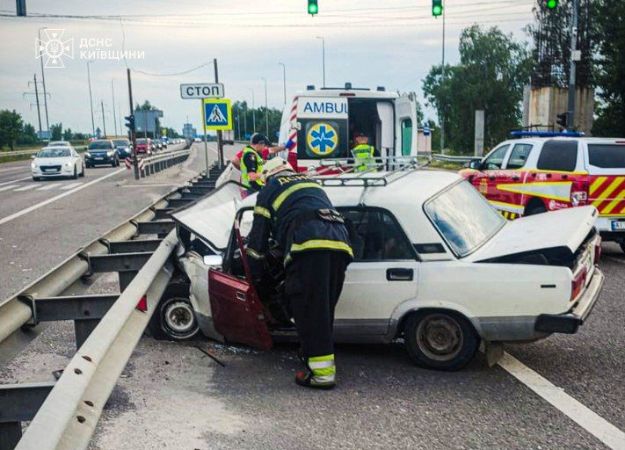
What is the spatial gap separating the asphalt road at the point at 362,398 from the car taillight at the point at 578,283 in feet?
2.06

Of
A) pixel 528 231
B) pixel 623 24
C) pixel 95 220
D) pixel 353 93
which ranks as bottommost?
pixel 95 220

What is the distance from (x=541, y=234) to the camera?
5820 mm

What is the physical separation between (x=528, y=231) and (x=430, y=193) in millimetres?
951

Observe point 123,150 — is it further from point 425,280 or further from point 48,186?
point 425,280

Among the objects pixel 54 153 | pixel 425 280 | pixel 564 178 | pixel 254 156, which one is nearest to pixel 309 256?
pixel 425 280

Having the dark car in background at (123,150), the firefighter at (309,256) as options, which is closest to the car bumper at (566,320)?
the firefighter at (309,256)

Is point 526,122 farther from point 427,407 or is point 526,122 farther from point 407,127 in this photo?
point 427,407

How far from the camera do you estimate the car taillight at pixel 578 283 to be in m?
5.12

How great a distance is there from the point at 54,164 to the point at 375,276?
26.6 m

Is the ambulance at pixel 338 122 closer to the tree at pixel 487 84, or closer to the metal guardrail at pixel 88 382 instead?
the metal guardrail at pixel 88 382

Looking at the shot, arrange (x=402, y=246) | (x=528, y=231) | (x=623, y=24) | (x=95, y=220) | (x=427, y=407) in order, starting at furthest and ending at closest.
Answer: (x=623, y=24) < (x=95, y=220) < (x=528, y=231) < (x=402, y=246) < (x=427, y=407)

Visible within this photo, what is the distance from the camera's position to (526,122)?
1437 inches

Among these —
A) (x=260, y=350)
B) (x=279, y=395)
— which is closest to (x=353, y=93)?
(x=260, y=350)

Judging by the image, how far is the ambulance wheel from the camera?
21.2 ft
